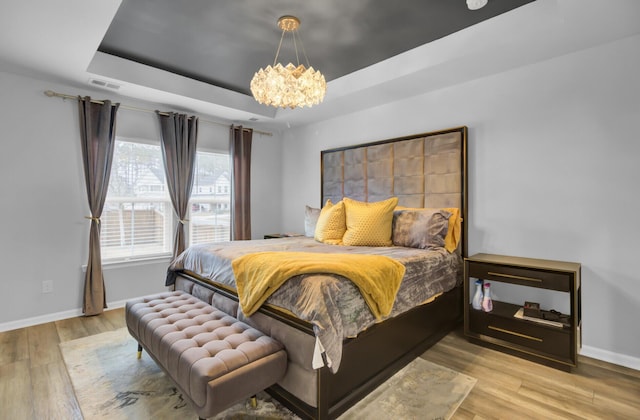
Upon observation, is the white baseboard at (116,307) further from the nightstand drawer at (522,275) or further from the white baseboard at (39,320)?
the nightstand drawer at (522,275)

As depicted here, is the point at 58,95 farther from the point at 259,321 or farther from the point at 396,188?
the point at 396,188

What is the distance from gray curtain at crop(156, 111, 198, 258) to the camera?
13.1 ft

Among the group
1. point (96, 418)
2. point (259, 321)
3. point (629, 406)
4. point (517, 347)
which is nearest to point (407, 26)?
point (259, 321)

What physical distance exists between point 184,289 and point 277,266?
160cm

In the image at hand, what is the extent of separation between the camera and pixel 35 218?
3193 mm

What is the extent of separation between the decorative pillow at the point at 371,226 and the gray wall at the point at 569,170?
2.81 feet

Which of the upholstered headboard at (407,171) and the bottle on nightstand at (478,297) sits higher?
the upholstered headboard at (407,171)

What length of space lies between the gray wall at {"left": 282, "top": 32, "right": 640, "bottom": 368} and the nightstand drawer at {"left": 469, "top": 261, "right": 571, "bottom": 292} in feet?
1.44

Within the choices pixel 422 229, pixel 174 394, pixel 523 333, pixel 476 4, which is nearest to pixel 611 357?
pixel 523 333

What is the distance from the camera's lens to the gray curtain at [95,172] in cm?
338

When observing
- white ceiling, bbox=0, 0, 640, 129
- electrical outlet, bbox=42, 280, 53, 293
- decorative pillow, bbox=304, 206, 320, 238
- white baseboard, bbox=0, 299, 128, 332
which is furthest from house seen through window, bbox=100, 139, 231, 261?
decorative pillow, bbox=304, 206, 320, 238

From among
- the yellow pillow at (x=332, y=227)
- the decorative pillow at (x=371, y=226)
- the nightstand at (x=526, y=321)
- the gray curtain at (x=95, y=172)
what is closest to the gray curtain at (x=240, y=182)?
the gray curtain at (x=95, y=172)

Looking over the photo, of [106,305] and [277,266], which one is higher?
[277,266]

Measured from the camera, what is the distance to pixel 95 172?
3432 mm
